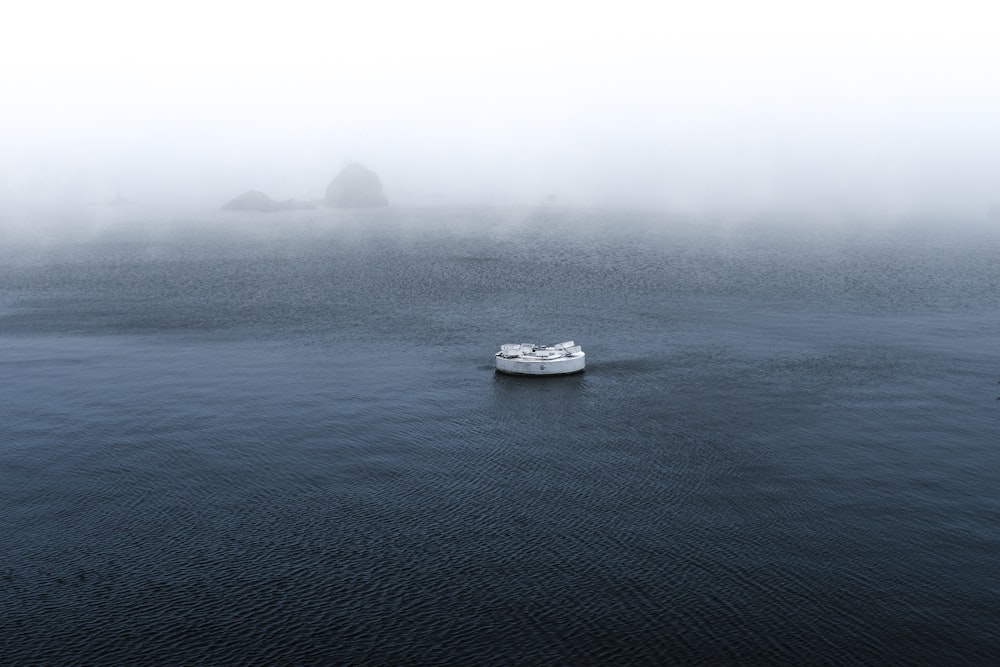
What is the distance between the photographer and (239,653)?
219 feet

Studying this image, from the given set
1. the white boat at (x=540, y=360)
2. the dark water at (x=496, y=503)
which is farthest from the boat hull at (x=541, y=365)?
the dark water at (x=496, y=503)

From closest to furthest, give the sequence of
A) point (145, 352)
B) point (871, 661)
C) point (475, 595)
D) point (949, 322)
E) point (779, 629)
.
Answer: point (871, 661) < point (779, 629) < point (475, 595) < point (145, 352) < point (949, 322)

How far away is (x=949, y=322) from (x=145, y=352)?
155824mm

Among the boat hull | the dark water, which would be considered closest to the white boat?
the boat hull

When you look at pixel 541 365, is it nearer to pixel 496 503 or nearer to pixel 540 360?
pixel 540 360

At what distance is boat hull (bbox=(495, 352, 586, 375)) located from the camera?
13988 cm

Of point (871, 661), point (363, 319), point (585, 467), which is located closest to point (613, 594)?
point (871, 661)

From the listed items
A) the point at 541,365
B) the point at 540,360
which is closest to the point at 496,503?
the point at 541,365

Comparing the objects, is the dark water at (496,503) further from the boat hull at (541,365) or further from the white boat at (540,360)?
the white boat at (540,360)

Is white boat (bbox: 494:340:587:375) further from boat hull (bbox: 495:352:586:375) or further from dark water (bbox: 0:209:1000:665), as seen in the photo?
dark water (bbox: 0:209:1000:665)

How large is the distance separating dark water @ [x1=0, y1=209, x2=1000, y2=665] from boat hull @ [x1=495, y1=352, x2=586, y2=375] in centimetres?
206

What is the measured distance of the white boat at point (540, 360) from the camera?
459 ft

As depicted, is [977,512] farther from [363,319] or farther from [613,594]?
[363,319]

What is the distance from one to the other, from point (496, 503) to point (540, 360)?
49.5 metres
